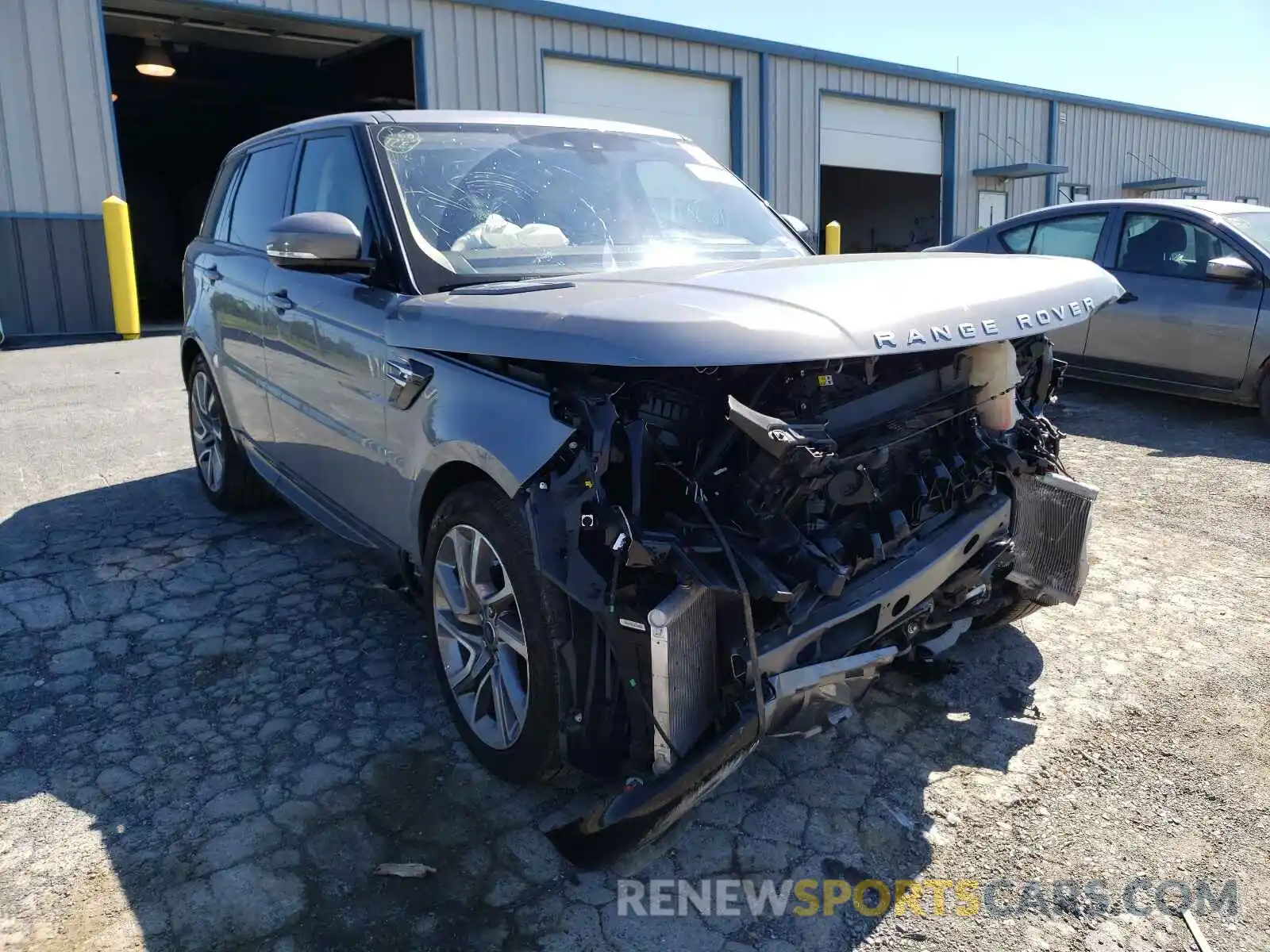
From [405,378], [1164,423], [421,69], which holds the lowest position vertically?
[1164,423]

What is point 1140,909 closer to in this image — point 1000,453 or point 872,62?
point 1000,453

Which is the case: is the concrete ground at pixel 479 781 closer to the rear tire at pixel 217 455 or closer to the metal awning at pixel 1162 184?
the rear tire at pixel 217 455

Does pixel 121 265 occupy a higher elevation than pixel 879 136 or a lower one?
lower

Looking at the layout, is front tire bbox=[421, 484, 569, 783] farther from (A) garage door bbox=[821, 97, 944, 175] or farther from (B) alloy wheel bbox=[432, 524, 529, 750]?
(A) garage door bbox=[821, 97, 944, 175]

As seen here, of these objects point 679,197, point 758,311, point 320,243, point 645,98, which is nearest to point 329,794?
point 320,243

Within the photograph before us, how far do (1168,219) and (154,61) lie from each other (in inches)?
635

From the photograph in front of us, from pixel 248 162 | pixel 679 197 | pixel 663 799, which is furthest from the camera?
pixel 248 162

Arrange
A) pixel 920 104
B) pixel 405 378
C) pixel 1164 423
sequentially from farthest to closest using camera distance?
pixel 920 104 → pixel 1164 423 → pixel 405 378

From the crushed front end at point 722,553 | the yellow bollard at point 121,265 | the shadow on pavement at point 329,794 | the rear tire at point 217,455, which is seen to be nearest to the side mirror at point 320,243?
the crushed front end at point 722,553

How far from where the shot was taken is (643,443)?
240 centimetres

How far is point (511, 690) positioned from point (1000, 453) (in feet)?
5.40

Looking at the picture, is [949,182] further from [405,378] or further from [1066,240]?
[405,378]

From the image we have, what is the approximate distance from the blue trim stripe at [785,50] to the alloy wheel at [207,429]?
35.9ft

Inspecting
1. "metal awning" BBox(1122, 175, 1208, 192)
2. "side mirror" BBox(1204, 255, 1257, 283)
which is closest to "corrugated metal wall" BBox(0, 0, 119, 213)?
"side mirror" BBox(1204, 255, 1257, 283)
